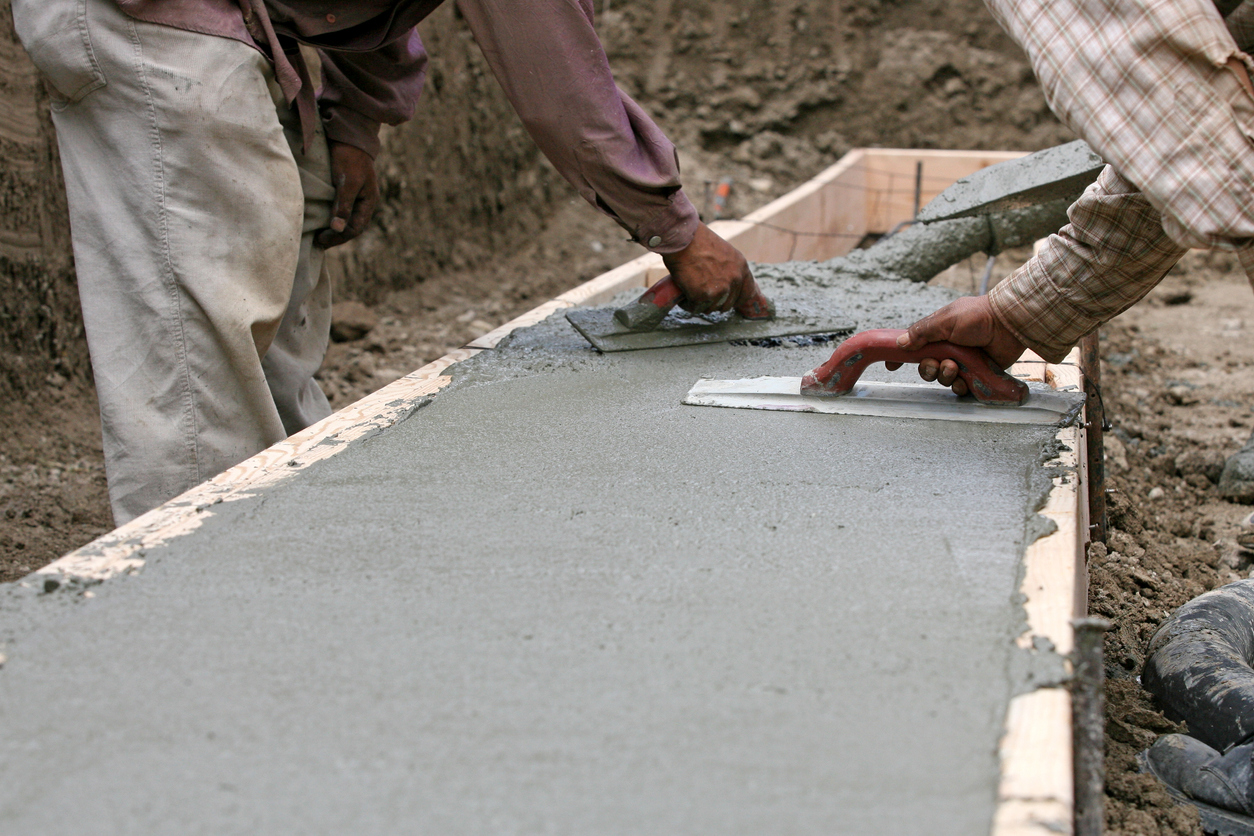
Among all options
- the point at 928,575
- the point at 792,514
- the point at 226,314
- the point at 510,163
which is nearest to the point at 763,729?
the point at 928,575

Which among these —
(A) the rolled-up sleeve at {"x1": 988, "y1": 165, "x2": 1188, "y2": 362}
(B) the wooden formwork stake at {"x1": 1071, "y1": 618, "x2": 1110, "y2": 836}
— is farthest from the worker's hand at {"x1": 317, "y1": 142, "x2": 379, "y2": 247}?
(B) the wooden formwork stake at {"x1": 1071, "y1": 618, "x2": 1110, "y2": 836}

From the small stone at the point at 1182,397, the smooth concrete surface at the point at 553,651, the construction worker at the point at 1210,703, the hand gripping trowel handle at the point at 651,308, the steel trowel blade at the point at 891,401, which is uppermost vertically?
the smooth concrete surface at the point at 553,651

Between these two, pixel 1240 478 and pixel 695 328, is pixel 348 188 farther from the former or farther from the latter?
pixel 1240 478

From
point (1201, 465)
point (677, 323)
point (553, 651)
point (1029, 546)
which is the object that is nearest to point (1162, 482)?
point (1201, 465)

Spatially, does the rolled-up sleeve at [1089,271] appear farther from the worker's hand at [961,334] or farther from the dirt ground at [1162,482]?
the dirt ground at [1162,482]

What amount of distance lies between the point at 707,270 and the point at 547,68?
0.57 meters

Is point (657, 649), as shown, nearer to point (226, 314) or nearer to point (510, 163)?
point (226, 314)

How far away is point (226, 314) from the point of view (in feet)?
6.28

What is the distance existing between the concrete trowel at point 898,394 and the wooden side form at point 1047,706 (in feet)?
0.76

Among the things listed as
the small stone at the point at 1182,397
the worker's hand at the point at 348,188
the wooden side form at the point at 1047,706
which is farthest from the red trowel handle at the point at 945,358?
the small stone at the point at 1182,397

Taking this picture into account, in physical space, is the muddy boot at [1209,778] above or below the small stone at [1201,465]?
above

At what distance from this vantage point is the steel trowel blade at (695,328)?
7.79 feet

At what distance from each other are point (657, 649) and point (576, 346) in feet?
4.47

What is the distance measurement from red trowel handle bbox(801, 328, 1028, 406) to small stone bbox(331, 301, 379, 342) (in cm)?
257
